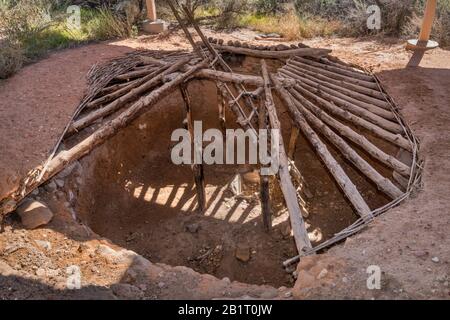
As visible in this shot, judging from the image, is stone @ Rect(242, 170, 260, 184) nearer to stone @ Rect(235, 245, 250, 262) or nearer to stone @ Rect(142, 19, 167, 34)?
stone @ Rect(235, 245, 250, 262)

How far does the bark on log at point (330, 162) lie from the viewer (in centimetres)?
394

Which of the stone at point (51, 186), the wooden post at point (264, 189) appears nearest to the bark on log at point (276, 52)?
the wooden post at point (264, 189)

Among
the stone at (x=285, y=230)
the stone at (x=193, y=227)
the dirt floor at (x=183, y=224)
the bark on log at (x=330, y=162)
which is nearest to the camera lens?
the dirt floor at (x=183, y=224)

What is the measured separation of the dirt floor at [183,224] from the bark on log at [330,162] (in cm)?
32

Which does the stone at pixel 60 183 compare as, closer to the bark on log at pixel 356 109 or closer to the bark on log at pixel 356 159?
the bark on log at pixel 356 159


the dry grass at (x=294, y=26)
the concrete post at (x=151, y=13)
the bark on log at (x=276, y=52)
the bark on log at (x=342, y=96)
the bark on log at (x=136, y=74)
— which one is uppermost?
the concrete post at (x=151, y=13)

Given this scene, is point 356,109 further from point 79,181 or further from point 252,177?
point 79,181

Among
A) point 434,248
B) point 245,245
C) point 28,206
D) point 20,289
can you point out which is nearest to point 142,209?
point 245,245

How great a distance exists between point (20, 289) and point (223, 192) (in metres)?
3.87

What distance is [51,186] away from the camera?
4617 millimetres

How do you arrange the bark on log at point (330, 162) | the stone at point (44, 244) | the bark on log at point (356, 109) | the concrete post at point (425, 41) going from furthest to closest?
the concrete post at point (425, 41)
the bark on log at point (356, 109)
the bark on log at point (330, 162)
the stone at point (44, 244)

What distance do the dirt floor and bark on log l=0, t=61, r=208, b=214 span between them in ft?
0.62

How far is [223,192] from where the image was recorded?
672cm

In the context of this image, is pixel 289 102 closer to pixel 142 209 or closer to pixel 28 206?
pixel 142 209
